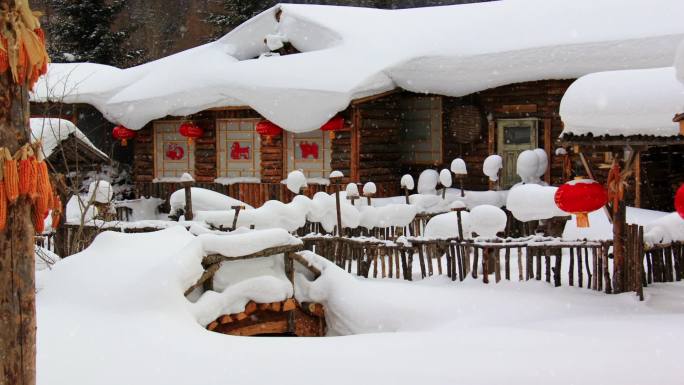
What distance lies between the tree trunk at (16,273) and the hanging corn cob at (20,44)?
0.10m

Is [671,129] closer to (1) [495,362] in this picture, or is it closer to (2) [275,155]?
(1) [495,362]

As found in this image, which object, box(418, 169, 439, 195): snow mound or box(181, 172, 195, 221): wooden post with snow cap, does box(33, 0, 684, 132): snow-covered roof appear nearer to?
box(418, 169, 439, 195): snow mound

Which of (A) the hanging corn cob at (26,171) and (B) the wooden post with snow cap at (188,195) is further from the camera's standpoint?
(B) the wooden post with snow cap at (188,195)

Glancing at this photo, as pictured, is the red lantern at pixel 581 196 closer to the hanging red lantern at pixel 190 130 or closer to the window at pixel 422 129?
the window at pixel 422 129

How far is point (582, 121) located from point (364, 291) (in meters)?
3.66

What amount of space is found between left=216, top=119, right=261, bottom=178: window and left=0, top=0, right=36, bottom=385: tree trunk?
1602cm

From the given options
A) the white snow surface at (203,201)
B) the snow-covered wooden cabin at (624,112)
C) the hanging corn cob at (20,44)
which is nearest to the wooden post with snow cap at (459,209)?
the snow-covered wooden cabin at (624,112)

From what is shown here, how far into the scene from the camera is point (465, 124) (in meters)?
18.9

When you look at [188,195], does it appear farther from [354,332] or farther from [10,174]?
[10,174]

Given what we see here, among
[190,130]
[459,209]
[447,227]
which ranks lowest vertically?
[447,227]

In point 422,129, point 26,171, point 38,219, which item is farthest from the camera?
point 422,129

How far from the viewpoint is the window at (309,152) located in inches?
768

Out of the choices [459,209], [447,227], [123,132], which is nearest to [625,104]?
[459,209]

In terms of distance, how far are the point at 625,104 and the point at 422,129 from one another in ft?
34.6
